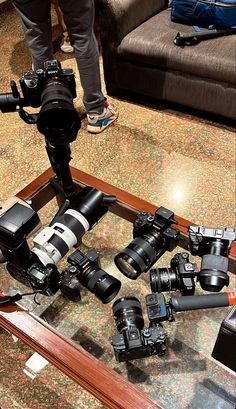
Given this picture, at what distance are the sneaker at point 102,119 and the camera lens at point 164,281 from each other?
1.14m

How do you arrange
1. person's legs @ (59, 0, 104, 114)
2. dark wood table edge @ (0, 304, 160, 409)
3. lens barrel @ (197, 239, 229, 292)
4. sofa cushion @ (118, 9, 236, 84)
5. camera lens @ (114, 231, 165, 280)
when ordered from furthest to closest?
sofa cushion @ (118, 9, 236, 84) < person's legs @ (59, 0, 104, 114) < camera lens @ (114, 231, 165, 280) < lens barrel @ (197, 239, 229, 292) < dark wood table edge @ (0, 304, 160, 409)

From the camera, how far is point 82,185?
1.62m

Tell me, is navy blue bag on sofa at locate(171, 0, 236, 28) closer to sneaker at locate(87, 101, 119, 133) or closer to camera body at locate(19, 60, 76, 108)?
sneaker at locate(87, 101, 119, 133)

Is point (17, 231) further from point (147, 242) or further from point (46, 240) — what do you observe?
point (147, 242)

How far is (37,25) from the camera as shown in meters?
1.95

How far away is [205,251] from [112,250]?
17.7 inches

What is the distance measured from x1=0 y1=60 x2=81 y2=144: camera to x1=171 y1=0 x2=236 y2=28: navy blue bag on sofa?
1.04 m

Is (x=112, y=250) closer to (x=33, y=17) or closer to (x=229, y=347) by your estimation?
(x=229, y=347)

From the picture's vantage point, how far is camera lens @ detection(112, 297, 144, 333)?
1.21 m

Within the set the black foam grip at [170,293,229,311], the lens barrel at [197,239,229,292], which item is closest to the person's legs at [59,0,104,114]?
the lens barrel at [197,239,229,292]

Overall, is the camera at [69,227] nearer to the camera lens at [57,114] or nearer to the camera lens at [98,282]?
the camera lens at [98,282]

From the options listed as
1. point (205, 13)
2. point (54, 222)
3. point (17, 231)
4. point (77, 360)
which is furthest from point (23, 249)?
point (205, 13)

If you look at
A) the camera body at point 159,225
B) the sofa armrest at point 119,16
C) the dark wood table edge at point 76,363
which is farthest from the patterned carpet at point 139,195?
the sofa armrest at point 119,16

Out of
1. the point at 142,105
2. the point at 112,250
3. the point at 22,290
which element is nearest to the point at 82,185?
the point at 112,250
